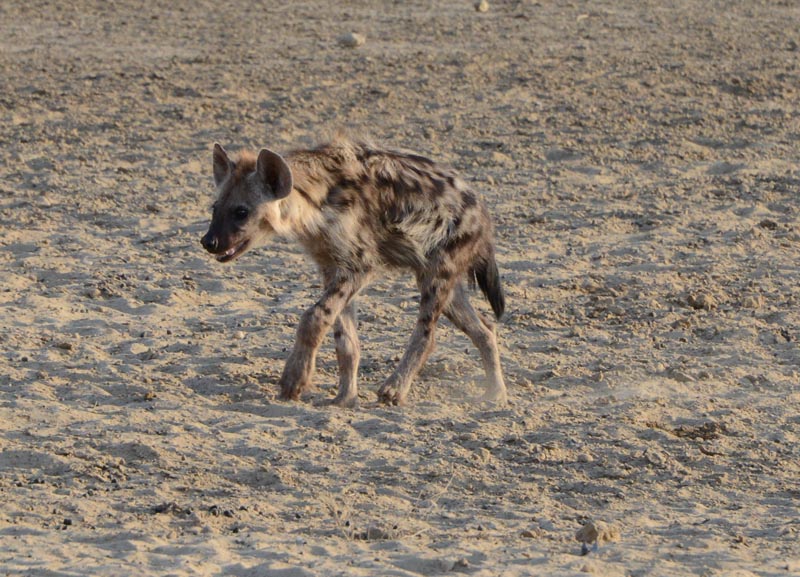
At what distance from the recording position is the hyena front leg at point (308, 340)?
237 inches

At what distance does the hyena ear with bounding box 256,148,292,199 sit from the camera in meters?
5.96

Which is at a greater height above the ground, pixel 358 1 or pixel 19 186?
pixel 358 1

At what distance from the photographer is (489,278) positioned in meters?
6.52

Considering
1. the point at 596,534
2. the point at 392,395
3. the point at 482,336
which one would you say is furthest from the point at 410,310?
the point at 596,534

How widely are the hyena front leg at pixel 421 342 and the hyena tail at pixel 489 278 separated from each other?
0.82 feet

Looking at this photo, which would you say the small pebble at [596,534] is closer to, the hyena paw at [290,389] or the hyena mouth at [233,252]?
the hyena paw at [290,389]

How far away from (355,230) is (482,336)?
72 cm

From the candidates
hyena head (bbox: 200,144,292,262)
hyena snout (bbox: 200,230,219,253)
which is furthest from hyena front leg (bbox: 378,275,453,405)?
hyena snout (bbox: 200,230,219,253)

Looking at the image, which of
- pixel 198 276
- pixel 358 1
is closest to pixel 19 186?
pixel 198 276

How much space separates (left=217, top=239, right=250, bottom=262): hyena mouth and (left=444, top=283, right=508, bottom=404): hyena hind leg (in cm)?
91

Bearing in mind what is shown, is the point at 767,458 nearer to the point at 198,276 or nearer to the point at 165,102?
the point at 198,276

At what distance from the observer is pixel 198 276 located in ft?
25.0

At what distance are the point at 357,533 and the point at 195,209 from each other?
4250 mm

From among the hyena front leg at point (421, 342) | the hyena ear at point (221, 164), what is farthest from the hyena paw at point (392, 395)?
the hyena ear at point (221, 164)
